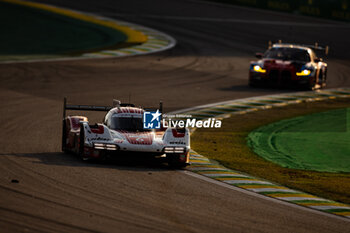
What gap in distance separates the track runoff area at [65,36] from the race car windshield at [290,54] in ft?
30.7

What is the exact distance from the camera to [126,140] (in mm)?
16109

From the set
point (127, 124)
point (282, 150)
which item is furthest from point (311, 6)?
point (127, 124)

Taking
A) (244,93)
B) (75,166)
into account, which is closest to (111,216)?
(75,166)

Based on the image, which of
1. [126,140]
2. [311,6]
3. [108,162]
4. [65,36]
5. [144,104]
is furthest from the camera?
[311,6]

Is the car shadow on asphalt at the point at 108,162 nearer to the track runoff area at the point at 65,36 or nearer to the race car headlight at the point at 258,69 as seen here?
the race car headlight at the point at 258,69

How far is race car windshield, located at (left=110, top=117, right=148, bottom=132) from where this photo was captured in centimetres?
1700

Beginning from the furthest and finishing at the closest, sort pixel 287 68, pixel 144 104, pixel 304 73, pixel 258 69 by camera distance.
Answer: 1. pixel 258 69
2. pixel 304 73
3. pixel 287 68
4. pixel 144 104

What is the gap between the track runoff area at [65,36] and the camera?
3797 centimetres

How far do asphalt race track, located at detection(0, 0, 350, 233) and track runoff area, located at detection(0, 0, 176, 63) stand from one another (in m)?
1.63

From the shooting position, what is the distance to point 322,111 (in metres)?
26.8

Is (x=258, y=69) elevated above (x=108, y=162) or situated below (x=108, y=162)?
below

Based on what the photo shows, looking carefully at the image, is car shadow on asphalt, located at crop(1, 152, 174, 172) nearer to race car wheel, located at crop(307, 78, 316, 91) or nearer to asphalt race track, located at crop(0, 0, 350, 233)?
asphalt race track, located at crop(0, 0, 350, 233)

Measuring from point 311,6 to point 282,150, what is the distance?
119ft

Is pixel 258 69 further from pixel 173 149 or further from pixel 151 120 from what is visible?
pixel 173 149
